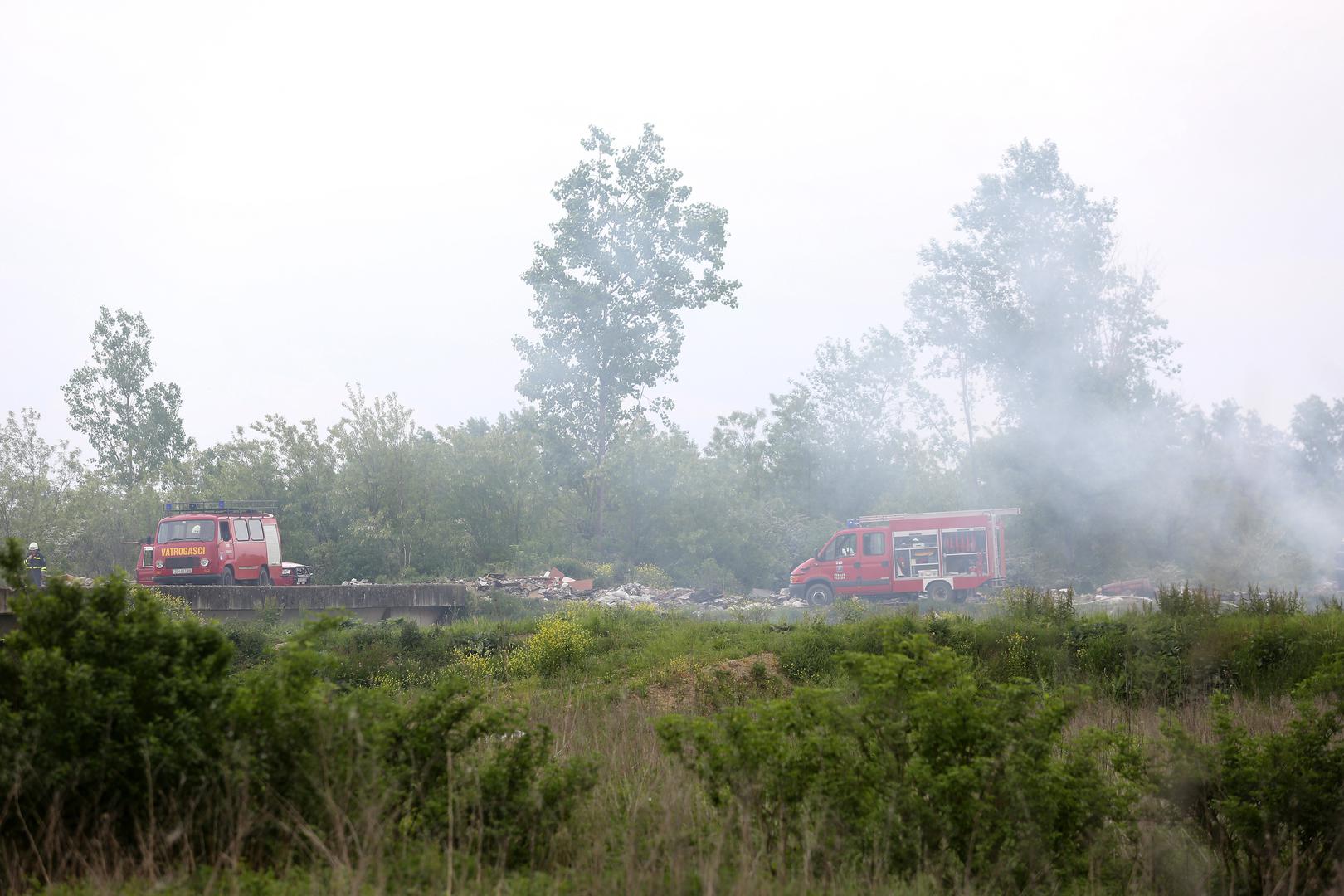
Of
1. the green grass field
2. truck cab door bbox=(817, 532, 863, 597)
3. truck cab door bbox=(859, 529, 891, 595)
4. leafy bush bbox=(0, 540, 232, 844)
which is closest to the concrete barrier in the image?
truck cab door bbox=(817, 532, 863, 597)

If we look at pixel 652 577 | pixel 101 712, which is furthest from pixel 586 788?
pixel 652 577

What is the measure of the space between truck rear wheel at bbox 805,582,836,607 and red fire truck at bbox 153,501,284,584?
15.2 metres

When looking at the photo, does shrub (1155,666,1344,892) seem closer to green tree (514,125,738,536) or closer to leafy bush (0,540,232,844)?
leafy bush (0,540,232,844)

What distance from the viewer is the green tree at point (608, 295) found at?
49.3 m

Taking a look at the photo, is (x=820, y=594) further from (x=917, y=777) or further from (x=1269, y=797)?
(x=917, y=777)

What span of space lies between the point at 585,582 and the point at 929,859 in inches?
1196

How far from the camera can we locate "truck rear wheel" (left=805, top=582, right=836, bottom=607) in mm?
33938

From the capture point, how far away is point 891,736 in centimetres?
683

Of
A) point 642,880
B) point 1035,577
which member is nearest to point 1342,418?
point 1035,577

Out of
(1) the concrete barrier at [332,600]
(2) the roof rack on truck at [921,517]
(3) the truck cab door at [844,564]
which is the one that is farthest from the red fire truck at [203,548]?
(2) the roof rack on truck at [921,517]

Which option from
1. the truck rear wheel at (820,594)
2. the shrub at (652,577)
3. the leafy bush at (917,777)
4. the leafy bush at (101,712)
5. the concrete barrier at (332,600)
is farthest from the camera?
the shrub at (652,577)

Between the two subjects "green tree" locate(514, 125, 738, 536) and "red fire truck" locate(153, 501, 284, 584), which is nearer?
"red fire truck" locate(153, 501, 284, 584)

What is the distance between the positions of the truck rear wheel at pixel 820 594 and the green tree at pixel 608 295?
16.0 meters

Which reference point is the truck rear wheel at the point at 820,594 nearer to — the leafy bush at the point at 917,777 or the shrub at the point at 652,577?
the shrub at the point at 652,577
